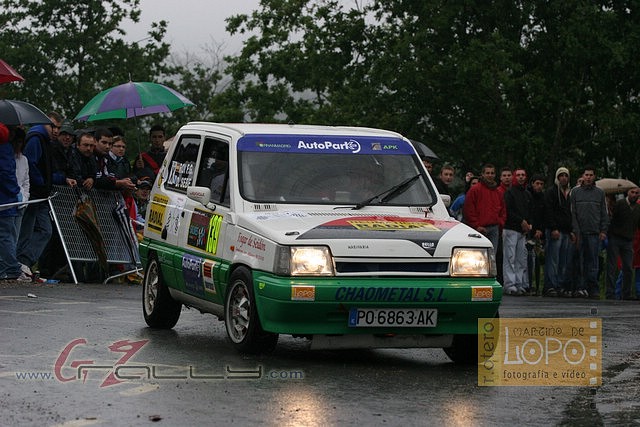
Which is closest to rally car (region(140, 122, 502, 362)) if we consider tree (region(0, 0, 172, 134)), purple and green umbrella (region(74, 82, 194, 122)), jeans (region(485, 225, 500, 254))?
purple and green umbrella (region(74, 82, 194, 122))

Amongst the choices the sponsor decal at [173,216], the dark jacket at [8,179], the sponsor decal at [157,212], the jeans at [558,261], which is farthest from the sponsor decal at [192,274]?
the jeans at [558,261]

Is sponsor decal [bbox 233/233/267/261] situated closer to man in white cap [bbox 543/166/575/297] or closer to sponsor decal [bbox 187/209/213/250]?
sponsor decal [bbox 187/209/213/250]

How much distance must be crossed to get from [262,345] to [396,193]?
6.45ft

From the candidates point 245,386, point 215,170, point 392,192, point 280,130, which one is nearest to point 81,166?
point 215,170

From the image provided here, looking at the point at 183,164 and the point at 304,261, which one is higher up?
the point at 183,164

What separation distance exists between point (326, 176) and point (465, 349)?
1.89 metres

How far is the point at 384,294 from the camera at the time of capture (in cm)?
1017

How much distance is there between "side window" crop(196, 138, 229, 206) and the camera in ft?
38.1

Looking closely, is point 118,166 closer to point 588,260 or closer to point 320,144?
point 320,144

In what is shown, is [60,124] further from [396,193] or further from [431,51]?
[431,51]

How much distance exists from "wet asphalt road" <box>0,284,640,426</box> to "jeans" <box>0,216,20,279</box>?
4420 millimetres

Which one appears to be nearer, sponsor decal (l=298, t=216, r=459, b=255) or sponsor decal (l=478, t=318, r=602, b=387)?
sponsor decal (l=478, t=318, r=602, b=387)

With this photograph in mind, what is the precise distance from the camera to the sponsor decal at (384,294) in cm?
1012

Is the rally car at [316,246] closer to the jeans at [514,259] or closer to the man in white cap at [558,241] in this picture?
the jeans at [514,259]
